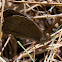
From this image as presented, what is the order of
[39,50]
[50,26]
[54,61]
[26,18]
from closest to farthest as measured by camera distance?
[26,18], [54,61], [39,50], [50,26]

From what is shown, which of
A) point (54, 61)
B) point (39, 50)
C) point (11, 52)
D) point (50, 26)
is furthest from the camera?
point (11, 52)

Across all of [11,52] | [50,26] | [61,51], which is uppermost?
[50,26]

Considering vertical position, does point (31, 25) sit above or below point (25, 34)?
above

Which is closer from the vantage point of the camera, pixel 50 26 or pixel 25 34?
pixel 25 34

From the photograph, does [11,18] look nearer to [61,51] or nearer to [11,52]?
[61,51]

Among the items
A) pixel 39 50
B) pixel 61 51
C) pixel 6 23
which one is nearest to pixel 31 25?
pixel 6 23
